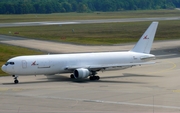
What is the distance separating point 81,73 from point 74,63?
2.55 meters

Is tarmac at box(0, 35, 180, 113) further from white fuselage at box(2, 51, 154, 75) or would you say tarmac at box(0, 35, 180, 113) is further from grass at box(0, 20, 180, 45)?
grass at box(0, 20, 180, 45)

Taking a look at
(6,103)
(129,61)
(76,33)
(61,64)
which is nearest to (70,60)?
(61,64)

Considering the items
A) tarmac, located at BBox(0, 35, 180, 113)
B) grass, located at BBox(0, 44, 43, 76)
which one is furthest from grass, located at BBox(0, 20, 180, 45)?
tarmac, located at BBox(0, 35, 180, 113)

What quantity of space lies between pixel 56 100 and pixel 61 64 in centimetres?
1406

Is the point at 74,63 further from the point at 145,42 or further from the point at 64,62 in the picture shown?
the point at 145,42

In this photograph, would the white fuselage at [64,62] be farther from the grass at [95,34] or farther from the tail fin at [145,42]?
the grass at [95,34]

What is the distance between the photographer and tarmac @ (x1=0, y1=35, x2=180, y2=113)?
119 ft

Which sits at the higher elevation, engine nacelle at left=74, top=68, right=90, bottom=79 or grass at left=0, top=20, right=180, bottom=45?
grass at left=0, top=20, right=180, bottom=45

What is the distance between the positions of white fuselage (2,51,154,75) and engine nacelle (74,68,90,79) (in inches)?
52.2

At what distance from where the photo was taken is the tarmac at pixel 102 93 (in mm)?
36188

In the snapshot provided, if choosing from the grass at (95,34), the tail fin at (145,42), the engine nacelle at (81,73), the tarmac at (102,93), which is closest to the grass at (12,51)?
the grass at (95,34)

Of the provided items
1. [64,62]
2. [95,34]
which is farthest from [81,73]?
[95,34]

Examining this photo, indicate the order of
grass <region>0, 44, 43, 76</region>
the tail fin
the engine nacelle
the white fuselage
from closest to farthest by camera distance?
the white fuselage < the engine nacelle < the tail fin < grass <region>0, 44, 43, 76</region>

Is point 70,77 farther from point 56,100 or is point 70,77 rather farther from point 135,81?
point 56,100
